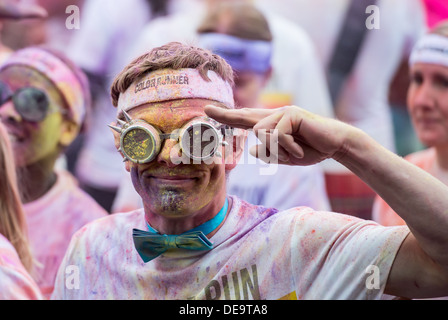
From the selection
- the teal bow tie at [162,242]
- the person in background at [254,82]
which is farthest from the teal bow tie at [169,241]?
the person in background at [254,82]

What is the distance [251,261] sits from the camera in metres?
2.18

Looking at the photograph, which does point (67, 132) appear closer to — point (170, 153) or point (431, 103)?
point (170, 153)

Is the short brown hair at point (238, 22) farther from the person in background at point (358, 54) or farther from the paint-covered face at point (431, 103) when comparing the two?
the paint-covered face at point (431, 103)

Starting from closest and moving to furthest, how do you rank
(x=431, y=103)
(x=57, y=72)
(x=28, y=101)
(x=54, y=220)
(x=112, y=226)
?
(x=112, y=226)
(x=28, y=101)
(x=54, y=220)
(x=57, y=72)
(x=431, y=103)

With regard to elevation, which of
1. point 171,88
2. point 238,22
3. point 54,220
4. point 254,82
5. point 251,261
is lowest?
point 251,261

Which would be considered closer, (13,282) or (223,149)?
(223,149)

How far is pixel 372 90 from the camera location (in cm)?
490

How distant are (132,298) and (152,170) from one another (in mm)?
464

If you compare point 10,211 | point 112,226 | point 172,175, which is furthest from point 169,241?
point 10,211

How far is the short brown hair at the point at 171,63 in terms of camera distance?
2.20 meters

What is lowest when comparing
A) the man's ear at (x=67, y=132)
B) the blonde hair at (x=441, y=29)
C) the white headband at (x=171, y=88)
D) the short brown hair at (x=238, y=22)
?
the white headband at (x=171, y=88)

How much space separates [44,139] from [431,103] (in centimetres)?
241

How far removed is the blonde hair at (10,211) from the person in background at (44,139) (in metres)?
0.62

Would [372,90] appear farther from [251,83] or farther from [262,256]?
[262,256]
